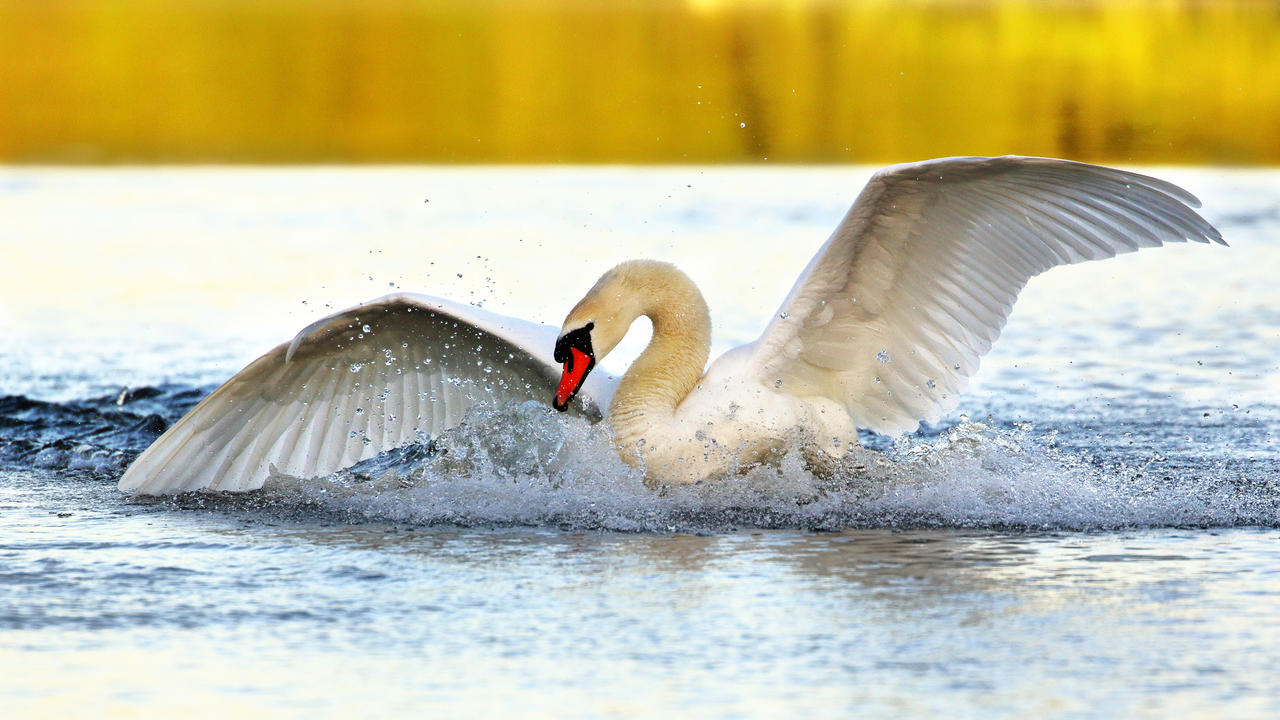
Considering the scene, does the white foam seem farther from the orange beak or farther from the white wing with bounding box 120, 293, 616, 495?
the white wing with bounding box 120, 293, 616, 495

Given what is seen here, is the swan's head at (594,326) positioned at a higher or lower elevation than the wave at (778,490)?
higher

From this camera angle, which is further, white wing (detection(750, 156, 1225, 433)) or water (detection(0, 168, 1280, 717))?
white wing (detection(750, 156, 1225, 433))

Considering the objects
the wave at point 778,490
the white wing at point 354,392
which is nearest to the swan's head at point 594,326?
the wave at point 778,490

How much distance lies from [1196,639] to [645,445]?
245 cm

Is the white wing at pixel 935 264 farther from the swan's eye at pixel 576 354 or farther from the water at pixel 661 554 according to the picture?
the swan's eye at pixel 576 354

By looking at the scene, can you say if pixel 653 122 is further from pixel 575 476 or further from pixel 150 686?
pixel 150 686

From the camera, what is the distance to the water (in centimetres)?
443

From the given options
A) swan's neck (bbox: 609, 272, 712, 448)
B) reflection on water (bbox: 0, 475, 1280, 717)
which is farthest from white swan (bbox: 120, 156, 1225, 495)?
reflection on water (bbox: 0, 475, 1280, 717)

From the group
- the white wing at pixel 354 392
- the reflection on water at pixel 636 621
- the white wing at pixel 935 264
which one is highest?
the white wing at pixel 935 264

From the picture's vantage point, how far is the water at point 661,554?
4.43 m

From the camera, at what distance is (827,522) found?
642 cm

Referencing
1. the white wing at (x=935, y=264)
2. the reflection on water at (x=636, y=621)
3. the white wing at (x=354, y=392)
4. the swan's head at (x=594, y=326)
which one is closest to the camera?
the reflection on water at (x=636, y=621)

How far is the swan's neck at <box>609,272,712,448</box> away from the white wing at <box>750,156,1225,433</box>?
246mm

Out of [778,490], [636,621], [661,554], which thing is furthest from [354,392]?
[636,621]
